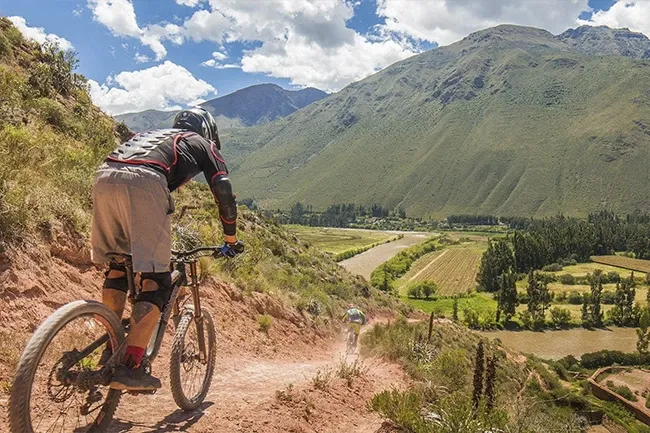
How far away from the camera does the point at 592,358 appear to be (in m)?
75.6

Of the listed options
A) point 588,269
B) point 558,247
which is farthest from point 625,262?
point 558,247

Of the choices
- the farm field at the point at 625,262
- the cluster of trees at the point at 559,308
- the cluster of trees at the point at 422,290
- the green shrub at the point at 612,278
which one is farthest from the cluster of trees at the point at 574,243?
the cluster of trees at the point at 422,290

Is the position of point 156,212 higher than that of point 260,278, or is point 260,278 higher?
point 156,212

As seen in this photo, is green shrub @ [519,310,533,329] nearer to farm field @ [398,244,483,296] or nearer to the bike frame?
farm field @ [398,244,483,296]

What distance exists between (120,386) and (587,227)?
181238 millimetres

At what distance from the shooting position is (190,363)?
5293mm

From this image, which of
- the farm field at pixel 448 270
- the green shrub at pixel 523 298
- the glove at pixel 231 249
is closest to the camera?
the glove at pixel 231 249

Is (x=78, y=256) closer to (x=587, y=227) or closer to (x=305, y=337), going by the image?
(x=305, y=337)

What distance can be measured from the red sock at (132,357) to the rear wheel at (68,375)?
0.11 meters

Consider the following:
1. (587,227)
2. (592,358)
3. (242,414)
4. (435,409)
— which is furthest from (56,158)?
(587,227)

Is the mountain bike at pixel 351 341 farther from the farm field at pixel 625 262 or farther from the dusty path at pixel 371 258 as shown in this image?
the farm field at pixel 625 262

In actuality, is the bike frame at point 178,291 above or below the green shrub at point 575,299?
above

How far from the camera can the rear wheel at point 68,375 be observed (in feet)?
10.8

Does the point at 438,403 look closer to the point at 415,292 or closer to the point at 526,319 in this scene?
the point at 526,319
